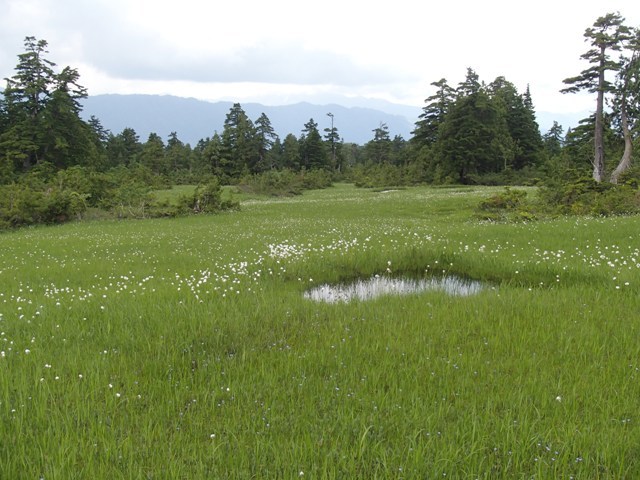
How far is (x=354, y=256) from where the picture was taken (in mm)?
11758

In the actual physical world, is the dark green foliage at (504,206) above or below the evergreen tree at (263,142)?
below

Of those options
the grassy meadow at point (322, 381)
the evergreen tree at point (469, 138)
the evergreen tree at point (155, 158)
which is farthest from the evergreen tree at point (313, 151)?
the grassy meadow at point (322, 381)

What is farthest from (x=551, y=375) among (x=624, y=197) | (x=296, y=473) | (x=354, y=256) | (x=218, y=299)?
(x=624, y=197)

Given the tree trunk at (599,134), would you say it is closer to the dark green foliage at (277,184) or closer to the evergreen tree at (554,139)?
the dark green foliage at (277,184)

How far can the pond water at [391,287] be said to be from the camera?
29.6 ft

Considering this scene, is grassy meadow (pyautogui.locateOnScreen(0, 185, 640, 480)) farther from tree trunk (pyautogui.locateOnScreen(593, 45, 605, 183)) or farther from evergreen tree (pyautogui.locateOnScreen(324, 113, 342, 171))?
evergreen tree (pyautogui.locateOnScreen(324, 113, 342, 171))

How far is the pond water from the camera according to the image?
901cm

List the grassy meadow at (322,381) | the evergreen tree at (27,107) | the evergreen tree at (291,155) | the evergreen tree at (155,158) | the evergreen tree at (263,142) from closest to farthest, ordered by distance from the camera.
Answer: the grassy meadow at (322,381)
the evergreen tree at (27,107)
the evergreen tree at (155,158)
the evergreen tree at (263,142)
the evergreen tree at (291,155)

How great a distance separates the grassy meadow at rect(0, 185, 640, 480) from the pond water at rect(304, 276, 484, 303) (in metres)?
0.57

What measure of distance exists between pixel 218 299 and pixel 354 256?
16.2ft

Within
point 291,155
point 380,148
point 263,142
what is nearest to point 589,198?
point 263,142

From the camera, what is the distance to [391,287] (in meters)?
9.87

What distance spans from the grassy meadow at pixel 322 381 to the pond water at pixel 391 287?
1.86 ft

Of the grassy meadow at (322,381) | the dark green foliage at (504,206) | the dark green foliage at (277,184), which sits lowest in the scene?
the grassy meadow at (322,381)
